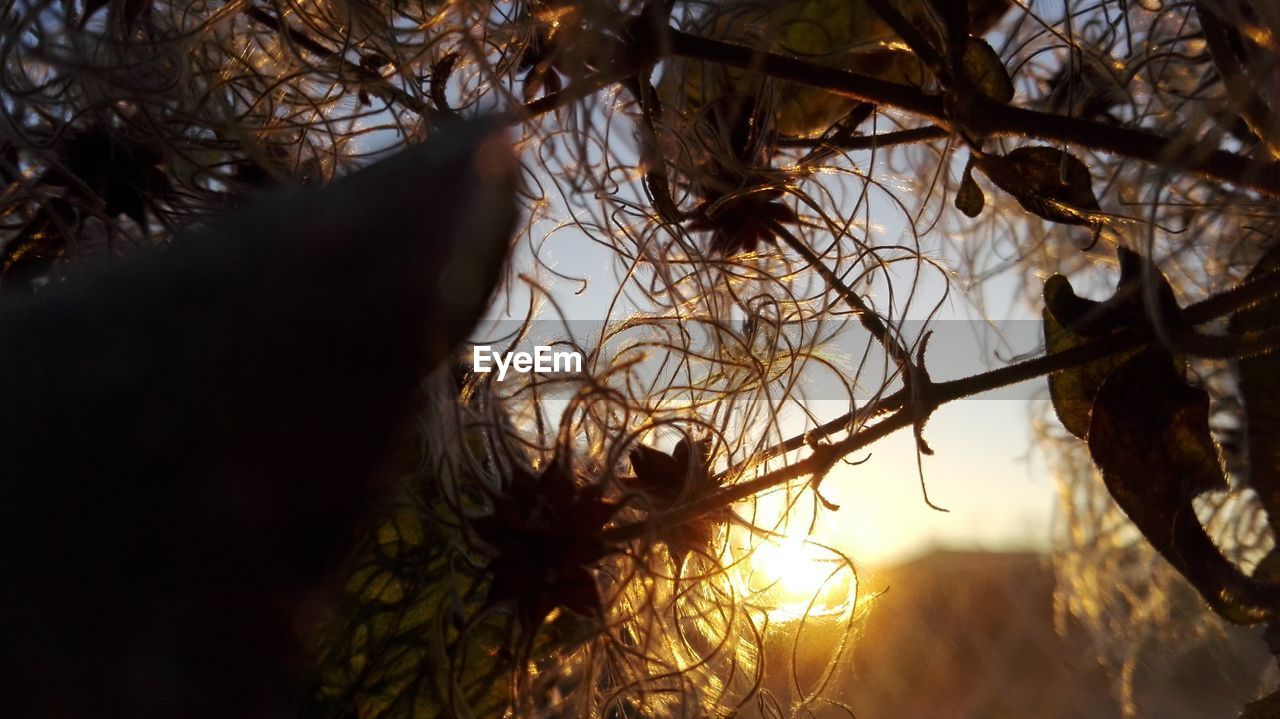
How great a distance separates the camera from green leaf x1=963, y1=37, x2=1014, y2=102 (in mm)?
291

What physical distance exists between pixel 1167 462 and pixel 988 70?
12 cm

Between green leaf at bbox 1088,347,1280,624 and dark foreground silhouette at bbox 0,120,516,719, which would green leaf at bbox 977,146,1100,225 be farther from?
dark foreground silhouette at bbox 0,120,516,719

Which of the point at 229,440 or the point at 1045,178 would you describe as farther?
the point at 1045,178

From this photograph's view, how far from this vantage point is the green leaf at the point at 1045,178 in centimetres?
28

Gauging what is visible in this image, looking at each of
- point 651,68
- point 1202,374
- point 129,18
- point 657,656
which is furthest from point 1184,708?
point 129,18

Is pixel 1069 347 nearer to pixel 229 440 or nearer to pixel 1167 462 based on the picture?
pixel 1167 462

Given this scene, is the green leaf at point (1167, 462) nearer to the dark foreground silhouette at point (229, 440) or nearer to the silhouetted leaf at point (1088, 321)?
the silhouetted leaf at point (1088, 321)

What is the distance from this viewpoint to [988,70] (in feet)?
0.95

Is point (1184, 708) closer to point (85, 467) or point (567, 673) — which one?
point (567, 673)

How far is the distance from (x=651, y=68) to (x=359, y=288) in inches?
5.6

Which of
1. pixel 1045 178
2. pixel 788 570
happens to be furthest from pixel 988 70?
pixel 788 570

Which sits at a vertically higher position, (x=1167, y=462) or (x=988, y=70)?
(x=988, y=70)

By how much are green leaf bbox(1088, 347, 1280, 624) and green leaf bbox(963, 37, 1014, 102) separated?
9 cm

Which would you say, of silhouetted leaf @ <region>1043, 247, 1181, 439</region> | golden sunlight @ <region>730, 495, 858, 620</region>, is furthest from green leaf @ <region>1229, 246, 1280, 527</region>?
golden sunlight @ <region>730, 495, 858, 620</region>
